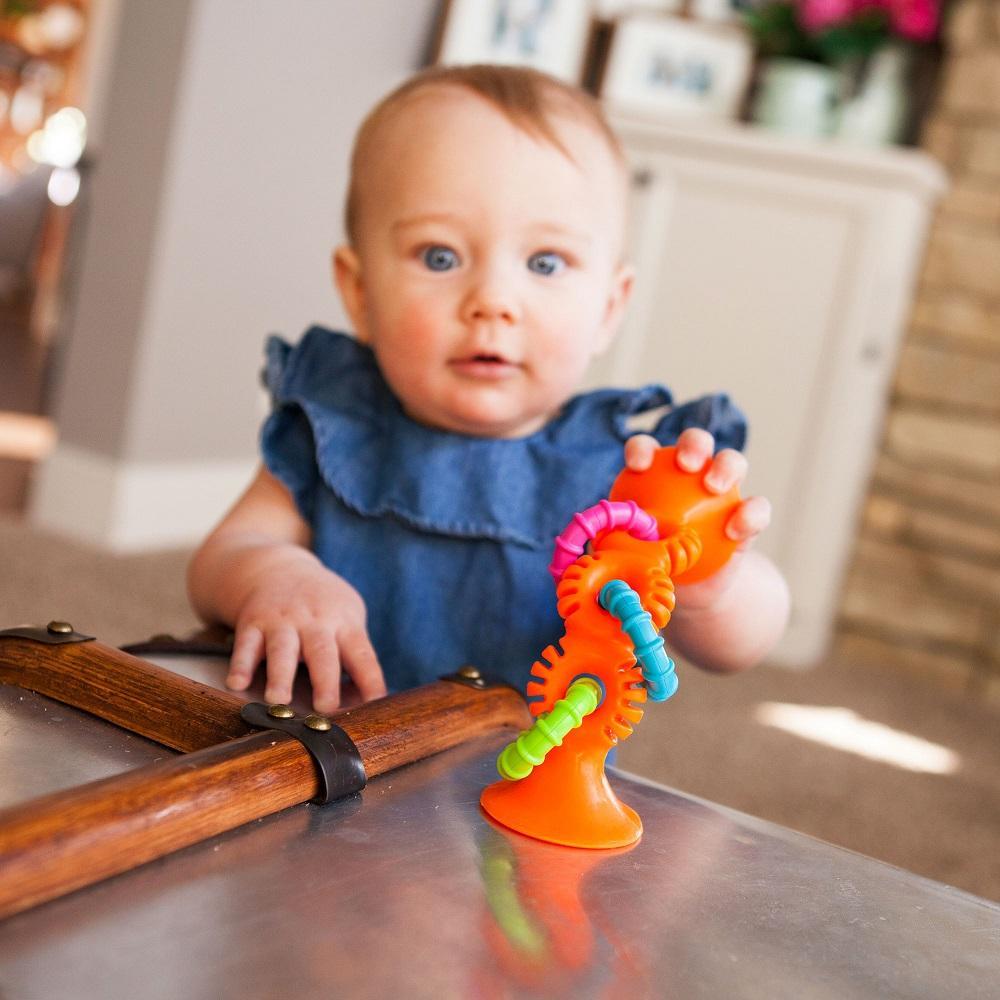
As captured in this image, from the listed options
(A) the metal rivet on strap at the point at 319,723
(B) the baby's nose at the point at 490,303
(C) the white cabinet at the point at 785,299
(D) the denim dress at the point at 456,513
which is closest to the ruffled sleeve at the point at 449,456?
(D) the denim dress at the point at 456,513

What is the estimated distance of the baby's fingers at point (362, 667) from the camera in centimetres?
67

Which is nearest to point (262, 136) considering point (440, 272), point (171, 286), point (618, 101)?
point (171, 286)

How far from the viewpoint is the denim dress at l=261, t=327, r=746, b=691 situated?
2.64 ft

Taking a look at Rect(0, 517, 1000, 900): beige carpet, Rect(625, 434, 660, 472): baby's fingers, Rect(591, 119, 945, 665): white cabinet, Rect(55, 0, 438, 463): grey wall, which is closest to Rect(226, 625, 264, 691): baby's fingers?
Rect(625, 434, 660, 472): baby's fingers

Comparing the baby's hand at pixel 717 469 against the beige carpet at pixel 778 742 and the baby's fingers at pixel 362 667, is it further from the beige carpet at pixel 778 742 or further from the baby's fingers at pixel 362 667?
the beige carpet at pixel 778 742

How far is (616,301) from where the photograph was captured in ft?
2.89

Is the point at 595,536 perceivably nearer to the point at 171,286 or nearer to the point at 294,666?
the point at 294,666

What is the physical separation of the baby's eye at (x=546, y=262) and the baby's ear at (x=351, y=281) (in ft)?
0.40

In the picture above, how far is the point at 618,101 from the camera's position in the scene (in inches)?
108

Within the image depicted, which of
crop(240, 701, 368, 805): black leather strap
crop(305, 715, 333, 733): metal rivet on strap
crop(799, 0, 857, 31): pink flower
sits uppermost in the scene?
crop(799, 0, 857, 31): pink flower

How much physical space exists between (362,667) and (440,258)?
0.85 feet

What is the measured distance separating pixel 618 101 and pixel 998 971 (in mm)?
2512

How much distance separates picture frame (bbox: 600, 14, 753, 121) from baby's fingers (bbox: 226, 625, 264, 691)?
2271 millimetres

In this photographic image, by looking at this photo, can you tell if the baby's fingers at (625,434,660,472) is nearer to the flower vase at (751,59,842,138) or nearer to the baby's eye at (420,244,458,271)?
the baby's eye at (420,244,458,271)
